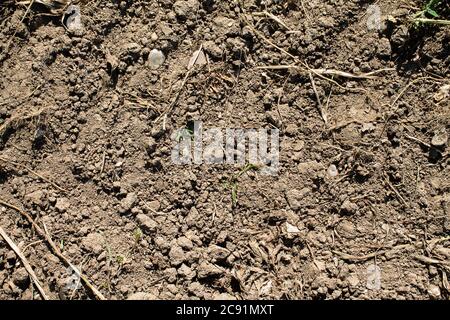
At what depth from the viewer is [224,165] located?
113 inches

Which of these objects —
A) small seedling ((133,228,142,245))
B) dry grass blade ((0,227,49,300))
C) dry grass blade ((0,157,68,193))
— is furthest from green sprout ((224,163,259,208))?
dry grass blade ((0,227,49,300))

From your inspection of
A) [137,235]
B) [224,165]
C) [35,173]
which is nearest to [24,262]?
[35,173]

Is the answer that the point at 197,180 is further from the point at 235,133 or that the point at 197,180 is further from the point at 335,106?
the point at 335,106

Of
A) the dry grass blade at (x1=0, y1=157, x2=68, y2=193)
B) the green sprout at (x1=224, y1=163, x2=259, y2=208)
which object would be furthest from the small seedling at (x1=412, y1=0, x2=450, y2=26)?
the dry grass blade at (x1=0, y1=157, x2=68, y2=193)

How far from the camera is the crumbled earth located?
9.25 ft

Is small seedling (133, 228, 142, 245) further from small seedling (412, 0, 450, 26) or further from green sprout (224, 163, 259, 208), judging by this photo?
small seedling (412, 0, 450, 26)

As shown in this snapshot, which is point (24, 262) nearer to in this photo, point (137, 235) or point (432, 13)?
point (137, 235)

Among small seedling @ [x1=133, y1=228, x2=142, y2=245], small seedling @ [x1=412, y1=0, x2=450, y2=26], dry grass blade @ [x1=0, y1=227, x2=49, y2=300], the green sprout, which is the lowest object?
dry grass blade @ [x1=0, y1=227, x2=49, y2=300]

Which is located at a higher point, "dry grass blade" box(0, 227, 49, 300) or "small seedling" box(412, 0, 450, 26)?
"small seedling" box(412, 0, 450, 26)

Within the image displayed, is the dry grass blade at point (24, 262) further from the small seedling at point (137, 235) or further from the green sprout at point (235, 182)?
the green sprout at point (235, 182)

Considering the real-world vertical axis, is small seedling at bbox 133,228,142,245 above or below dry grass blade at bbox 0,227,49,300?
above

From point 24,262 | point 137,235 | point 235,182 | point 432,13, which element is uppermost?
point 432,13

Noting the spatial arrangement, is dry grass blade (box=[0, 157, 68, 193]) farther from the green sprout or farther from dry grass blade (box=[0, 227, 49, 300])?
the green sprout
